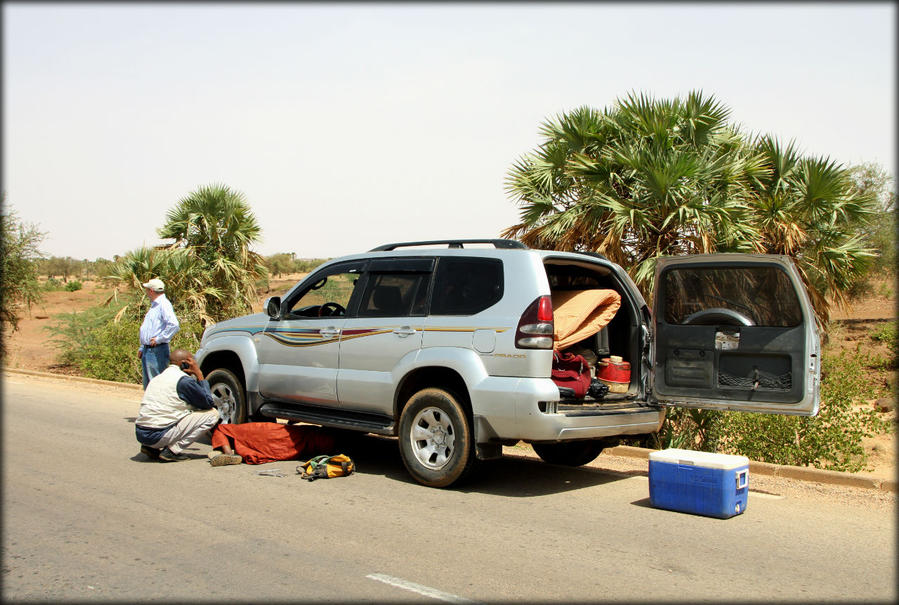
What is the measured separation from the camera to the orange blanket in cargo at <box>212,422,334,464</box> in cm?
890

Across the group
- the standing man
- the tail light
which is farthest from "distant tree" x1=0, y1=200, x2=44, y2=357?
the tail light

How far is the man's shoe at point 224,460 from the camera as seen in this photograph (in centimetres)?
859

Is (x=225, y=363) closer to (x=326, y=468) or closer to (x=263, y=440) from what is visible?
(x=263, y=440)

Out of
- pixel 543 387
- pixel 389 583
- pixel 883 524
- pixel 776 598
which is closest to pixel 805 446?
pixel 883 524

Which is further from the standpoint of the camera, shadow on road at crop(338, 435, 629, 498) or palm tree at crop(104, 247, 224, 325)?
palm tree at crop(104, 247, 224, 325)

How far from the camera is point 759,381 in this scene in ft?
24.0

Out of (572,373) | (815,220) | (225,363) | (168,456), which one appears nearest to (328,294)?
(225,363)

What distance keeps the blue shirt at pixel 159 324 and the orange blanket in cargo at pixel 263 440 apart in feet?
7.98

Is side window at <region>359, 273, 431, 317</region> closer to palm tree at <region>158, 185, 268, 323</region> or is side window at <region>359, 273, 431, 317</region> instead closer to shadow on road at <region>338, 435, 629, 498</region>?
shadow on road at <region>338, 435, 629, 498</region>

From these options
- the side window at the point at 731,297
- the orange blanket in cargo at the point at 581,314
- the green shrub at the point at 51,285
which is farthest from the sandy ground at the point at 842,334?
the orange blanket in cargo at the point at 581,314

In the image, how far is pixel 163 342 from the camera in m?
11.1

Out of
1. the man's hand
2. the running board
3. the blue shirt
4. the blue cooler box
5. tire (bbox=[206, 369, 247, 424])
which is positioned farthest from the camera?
the blue shirt

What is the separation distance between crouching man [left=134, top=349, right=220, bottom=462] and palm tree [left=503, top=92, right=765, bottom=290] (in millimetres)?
5971

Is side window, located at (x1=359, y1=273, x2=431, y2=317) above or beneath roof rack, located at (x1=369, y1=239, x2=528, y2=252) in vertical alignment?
beneath
